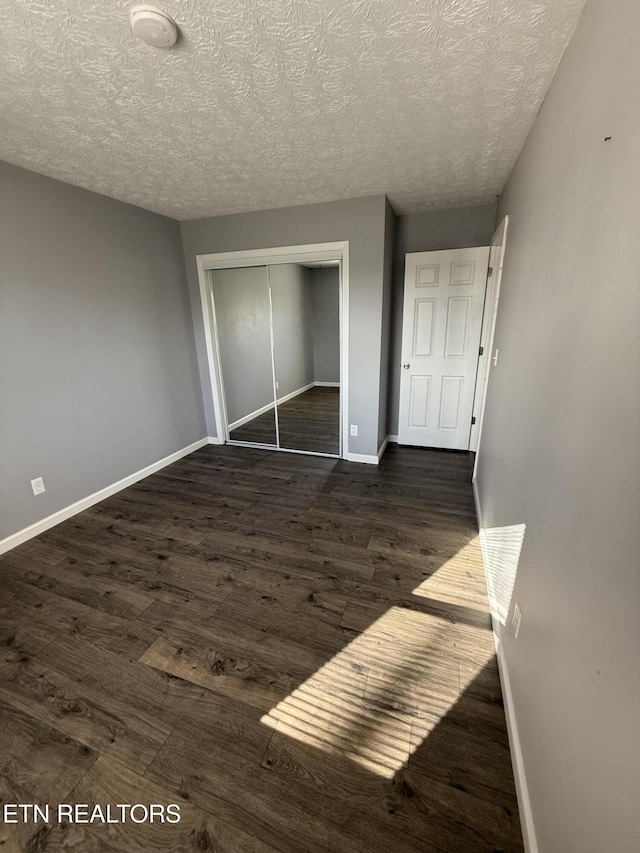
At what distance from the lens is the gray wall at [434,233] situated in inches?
128

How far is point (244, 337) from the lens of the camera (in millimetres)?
4078

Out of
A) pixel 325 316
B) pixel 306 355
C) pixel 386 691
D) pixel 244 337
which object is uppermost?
pixel 325 316

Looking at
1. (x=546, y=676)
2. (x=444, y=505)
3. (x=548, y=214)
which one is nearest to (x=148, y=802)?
(x=546, y=676)

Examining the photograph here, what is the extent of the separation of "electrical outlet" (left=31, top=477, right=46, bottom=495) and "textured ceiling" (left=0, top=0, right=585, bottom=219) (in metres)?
2.10

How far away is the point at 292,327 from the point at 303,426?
1.40m

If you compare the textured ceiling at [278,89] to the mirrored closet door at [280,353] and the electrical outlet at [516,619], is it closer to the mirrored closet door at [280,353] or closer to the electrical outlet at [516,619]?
the mirrored closet door at [280,353]

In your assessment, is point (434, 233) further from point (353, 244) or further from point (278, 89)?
point (278, 89)

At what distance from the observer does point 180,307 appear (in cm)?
357

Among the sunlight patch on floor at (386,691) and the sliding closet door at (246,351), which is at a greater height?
the sliding closet door at (246,351)

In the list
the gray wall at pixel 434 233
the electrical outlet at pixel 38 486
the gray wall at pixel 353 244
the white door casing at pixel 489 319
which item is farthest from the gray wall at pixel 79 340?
the white door casing at pixel 489 319

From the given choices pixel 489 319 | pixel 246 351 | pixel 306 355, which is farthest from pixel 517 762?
pixel 306 355

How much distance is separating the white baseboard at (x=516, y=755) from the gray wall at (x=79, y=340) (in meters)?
3.07

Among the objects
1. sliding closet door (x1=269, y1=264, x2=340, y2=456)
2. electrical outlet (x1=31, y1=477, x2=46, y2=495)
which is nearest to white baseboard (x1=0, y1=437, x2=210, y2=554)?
electrical outlet (x1=31, y1=477, x2=46, y2=495)

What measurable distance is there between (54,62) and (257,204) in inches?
72.1
